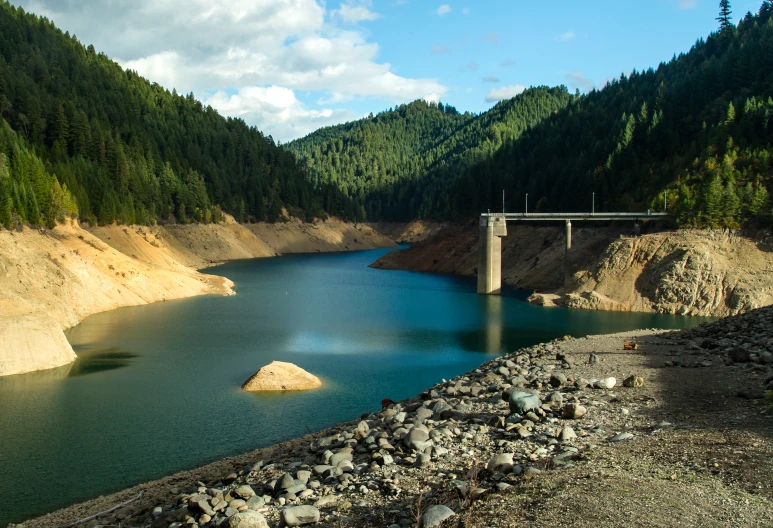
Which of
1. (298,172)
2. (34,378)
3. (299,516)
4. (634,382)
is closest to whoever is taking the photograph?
(299,516)

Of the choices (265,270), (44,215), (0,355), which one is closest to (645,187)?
(265,270)

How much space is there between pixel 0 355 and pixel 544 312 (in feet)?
154

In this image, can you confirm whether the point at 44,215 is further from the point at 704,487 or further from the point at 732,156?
the point at 732,156

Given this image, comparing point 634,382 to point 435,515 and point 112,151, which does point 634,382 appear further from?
point 112,151

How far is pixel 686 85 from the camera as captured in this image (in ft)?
388

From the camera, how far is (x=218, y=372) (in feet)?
129

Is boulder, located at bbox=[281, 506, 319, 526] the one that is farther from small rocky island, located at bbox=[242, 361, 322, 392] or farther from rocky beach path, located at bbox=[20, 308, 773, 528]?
small rocky island, located at bbox=[242, 361, 322, 392]

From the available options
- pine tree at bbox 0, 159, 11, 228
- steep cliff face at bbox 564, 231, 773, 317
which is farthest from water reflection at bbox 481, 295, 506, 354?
pine tree at bbox 0, 159, 11, 228

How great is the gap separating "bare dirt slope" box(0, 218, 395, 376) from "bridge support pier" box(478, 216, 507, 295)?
30.6m

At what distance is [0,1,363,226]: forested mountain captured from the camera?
83.9 m

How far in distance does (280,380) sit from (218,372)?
19.9 feet

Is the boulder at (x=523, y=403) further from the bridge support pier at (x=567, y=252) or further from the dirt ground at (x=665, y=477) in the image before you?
the bridge support pier at (x=567, y=252)

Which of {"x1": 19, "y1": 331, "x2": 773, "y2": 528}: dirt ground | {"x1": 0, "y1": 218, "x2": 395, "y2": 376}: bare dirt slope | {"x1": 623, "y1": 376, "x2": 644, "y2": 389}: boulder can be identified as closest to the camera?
{"x1": 19, "y1": 331, "x2": 773, "y2": 528}: dirt ground

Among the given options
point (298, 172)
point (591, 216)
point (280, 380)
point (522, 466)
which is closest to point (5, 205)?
point (280, 380)
